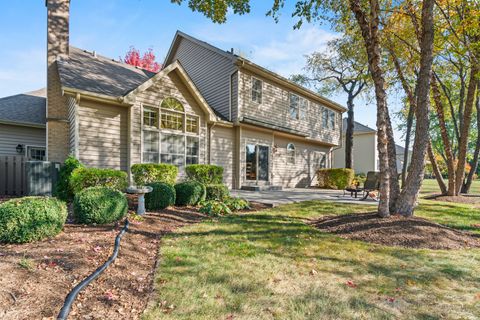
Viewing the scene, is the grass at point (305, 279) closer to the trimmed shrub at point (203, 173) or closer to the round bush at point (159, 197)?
the round bush at point (159, 197)

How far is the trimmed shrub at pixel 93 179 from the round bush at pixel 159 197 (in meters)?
1.32

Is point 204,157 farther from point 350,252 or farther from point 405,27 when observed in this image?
point 405,27

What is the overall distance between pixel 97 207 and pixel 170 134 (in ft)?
20.2

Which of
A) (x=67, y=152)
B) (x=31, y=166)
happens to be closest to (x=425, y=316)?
(x=31, y=166)

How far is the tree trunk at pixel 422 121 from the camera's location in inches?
240

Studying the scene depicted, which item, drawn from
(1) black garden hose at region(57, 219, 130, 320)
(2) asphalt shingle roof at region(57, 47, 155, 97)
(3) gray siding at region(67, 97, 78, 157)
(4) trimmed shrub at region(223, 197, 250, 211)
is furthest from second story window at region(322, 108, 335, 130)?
(1) black garden hose at region(57, 219, 130, 320)

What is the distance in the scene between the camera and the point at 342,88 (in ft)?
75.4

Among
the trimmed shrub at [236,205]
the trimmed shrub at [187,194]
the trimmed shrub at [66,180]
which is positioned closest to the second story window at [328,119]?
the trimmed shrub at [236,205]

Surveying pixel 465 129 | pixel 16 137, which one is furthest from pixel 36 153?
pixel 465 129

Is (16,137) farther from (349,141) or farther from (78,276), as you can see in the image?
(349,141)

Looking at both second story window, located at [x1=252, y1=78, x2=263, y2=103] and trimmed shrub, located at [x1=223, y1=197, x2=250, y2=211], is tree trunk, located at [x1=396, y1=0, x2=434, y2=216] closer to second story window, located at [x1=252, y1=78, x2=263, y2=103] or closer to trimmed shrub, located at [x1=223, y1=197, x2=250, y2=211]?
trimmed shrub, located at [x1=223, y1=197, x2=250, y2=211]

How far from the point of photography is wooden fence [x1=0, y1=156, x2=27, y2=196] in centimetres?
917

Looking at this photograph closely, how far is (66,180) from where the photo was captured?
766cm

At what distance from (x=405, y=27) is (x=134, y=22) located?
11466mm
